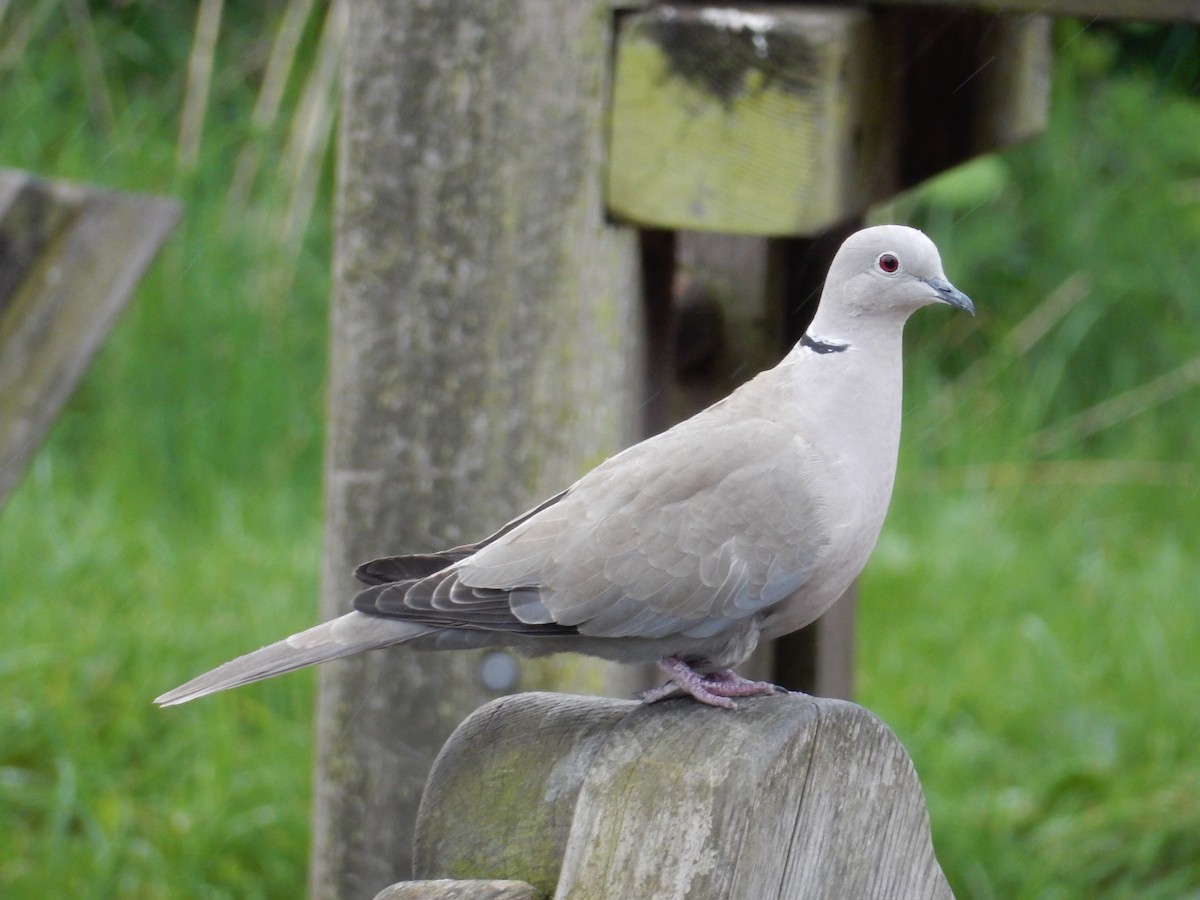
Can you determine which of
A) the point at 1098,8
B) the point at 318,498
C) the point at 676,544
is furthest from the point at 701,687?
the point at 318,498

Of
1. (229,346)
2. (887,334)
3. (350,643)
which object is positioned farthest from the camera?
(229,346)

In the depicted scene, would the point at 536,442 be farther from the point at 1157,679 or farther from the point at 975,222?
the point at 975,222

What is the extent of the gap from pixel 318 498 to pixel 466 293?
6.82ft

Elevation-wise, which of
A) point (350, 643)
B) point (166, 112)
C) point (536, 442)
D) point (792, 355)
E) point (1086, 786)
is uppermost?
point (166, 112)

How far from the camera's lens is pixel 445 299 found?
2146 mm

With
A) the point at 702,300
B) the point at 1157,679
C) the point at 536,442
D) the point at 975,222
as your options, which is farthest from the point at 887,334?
the point at 975,222

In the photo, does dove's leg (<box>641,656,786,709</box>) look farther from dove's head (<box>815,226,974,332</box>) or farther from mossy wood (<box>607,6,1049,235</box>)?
mossy wood (<box>607,6,1049,235</box>)

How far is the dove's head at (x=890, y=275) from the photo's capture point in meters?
1.72

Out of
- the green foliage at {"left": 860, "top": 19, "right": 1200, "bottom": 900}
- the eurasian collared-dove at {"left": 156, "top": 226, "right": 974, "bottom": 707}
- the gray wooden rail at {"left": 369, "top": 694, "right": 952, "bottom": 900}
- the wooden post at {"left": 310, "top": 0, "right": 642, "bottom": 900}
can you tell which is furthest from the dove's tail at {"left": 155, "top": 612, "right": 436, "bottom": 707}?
the green foliage at {"left": 860, "top": 19, "right": 1200, "bottom": 900}

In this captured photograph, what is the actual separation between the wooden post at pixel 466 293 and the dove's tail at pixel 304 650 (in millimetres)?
531

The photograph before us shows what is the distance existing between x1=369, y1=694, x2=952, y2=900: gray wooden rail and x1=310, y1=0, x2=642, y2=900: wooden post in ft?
2.33

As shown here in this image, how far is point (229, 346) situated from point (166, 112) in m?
1.33

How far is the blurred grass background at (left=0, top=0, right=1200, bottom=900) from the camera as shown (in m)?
3.07

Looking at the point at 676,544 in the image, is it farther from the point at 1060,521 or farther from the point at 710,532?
the point at 1060,521
